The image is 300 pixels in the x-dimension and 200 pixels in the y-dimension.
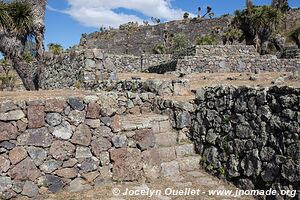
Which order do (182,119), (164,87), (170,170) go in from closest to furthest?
(170,170) → (182,119) → (164,87)

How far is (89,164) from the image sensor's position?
6.25m

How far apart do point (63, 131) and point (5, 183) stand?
127 cm

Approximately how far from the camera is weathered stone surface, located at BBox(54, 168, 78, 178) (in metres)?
6.02

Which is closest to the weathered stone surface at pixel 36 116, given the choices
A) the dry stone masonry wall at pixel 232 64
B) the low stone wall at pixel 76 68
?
the low stone wall at pixel 76 68

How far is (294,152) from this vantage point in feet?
16.7

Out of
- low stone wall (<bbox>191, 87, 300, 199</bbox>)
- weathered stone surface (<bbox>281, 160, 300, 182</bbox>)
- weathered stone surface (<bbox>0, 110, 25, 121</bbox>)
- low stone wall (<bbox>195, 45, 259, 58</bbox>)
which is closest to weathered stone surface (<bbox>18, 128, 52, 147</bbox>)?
weathered stone surface (<bbox>0, 110, 25, 121</bbox>)

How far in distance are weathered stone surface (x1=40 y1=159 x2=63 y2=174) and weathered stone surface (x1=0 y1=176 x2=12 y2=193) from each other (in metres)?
0.55

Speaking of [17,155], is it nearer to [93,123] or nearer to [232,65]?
[93,123]

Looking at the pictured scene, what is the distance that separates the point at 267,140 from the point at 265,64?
12174 millimetres

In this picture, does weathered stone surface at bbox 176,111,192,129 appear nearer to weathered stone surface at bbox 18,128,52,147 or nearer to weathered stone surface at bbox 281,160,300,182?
weathered stone surface at bbox 281,160,300,182

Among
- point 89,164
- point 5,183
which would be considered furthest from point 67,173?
point 5,183

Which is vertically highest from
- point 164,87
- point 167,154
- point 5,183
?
point 164,87

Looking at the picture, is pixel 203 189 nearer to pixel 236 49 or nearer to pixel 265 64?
pixel 265 64

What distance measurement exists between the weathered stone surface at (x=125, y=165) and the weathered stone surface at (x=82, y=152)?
1.43 ft
